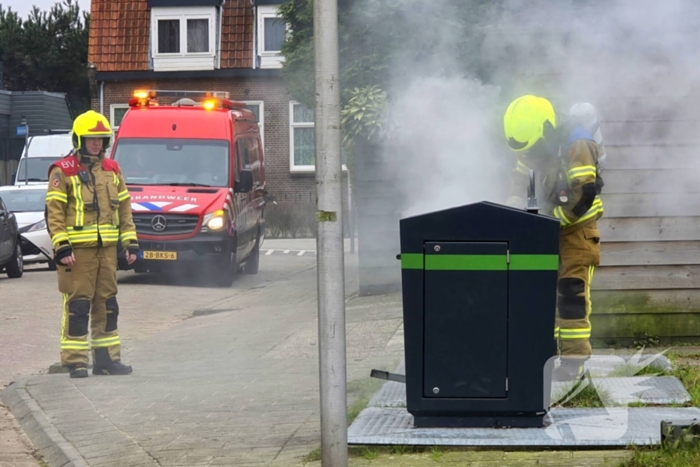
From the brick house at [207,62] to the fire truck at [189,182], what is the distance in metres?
14.3

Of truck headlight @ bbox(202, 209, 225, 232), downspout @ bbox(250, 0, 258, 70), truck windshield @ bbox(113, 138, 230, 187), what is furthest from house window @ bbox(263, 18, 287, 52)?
truck headlight @ bbox(202, 209, 225, 232)

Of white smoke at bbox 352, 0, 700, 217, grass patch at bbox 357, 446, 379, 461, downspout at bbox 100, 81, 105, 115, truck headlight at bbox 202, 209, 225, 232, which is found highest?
downspout at bbox 100, 81, 105, 115

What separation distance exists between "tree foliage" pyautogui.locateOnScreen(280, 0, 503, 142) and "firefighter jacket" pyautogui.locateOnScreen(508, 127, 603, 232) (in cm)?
312

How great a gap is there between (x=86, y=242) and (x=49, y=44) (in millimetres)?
37931

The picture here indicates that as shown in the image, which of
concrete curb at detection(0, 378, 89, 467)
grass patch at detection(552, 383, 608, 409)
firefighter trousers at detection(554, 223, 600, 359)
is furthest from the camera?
firefighter trousers at detection(554, 223, 600, 359)

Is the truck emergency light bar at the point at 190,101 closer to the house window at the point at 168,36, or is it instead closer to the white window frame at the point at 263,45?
the white window frame at the point at 263,45

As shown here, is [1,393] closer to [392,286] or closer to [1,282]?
[392,286]

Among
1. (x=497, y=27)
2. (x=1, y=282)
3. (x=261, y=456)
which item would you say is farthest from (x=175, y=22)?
(x=261, y=456)

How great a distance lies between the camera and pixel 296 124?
3145 cm

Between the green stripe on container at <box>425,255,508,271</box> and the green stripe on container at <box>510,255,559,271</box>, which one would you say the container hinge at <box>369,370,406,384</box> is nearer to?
the green stripe on container at <box>425,255,508,271</box>

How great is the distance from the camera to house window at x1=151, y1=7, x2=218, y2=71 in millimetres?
31859

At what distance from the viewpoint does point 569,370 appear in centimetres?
621

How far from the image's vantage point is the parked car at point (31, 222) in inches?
728

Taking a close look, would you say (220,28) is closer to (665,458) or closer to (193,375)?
(193,375)
